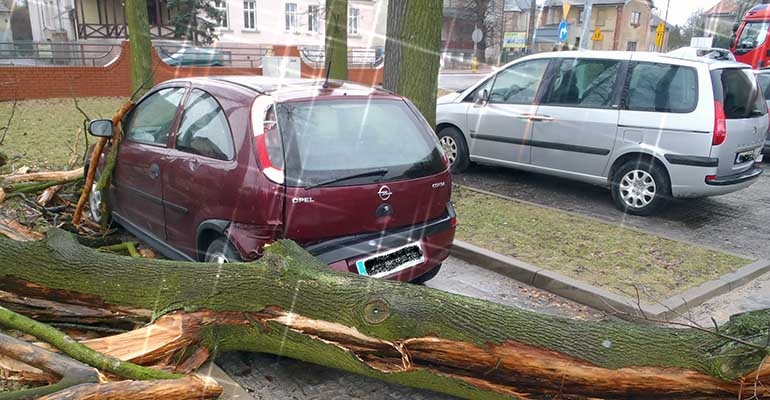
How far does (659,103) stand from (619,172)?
87 centimetres

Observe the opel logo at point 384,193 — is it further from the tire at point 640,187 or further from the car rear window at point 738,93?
the car rear window at point 738,93

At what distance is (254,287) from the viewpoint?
3.15 metres

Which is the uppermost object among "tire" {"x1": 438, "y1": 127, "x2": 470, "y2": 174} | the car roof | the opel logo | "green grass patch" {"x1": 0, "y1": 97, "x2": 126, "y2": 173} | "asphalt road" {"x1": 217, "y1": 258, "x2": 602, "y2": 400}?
the car roof

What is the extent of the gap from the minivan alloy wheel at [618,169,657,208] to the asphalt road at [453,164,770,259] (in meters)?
0.19

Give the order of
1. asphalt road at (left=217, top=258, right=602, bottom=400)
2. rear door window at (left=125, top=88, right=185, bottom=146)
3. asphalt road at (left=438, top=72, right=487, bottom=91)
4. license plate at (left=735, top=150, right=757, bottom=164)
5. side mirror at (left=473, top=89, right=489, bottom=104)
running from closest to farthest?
1. asphalt road at (left=217, top=258, right=602, bottom=400)
2. rear door window at (left=125, top=88, right=185, bottom=146)
3. license plate at (left=735, top=150, right=757, bottom=164)
4. side mirror at (left=473, top=89, right=489, bottom=104)
5. asphalt road at (left=438, top=72, right=487, bottom=91)

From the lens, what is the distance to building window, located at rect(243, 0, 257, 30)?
123ft

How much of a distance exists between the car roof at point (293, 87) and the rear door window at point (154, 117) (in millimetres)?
282

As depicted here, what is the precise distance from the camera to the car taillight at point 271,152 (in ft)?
11.2

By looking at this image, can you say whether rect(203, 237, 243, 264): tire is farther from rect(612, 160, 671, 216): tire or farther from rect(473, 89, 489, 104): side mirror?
rect(473, 89, 489, 104): side mirror

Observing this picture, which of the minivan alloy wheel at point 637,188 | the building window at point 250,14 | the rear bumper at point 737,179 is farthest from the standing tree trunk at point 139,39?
the building window at point 250,14

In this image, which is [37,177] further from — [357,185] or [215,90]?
[357,185]

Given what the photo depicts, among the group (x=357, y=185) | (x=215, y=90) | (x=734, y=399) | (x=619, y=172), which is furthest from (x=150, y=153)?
(x=619, y=172)

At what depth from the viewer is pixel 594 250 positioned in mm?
5430

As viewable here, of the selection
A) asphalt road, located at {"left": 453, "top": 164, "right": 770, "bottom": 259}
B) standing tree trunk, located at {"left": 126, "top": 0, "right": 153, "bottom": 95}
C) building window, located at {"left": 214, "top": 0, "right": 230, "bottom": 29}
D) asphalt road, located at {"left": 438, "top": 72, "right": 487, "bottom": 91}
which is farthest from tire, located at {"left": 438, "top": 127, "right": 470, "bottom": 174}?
building window, located at {"left": 214, "top": 0, "right": 230, "bottom": 29}
